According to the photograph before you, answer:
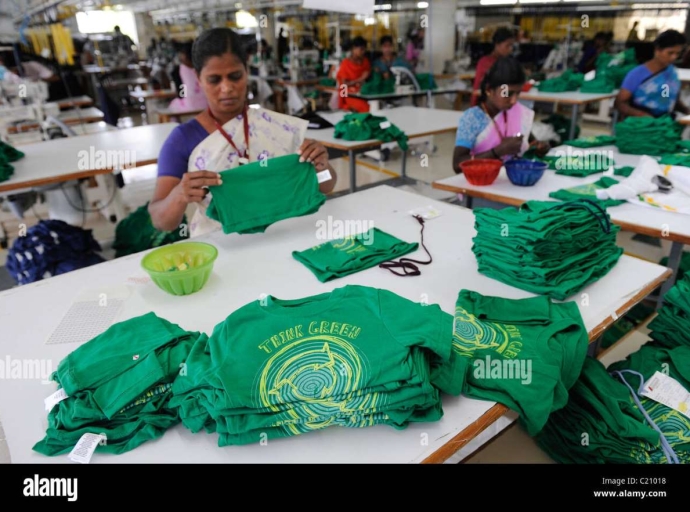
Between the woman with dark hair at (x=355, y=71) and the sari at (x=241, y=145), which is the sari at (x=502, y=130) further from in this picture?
the woman with dark hair at (x=355, y=71)

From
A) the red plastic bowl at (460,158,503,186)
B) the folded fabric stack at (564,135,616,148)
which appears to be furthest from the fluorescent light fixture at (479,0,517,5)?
Answer: the red plastic bowl at (460,158,503,186)

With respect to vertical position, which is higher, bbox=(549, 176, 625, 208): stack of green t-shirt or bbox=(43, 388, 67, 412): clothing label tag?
bbox=(43, 388, 67, 412): clothing label tag

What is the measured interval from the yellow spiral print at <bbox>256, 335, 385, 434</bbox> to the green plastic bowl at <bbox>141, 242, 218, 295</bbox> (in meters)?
0.62

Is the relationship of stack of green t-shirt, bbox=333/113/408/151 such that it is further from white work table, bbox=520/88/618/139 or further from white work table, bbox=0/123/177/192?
white work table, bbox=520/88/618/139

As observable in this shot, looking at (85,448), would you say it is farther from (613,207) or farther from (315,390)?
(613,207)

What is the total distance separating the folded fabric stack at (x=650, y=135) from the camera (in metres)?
3.01

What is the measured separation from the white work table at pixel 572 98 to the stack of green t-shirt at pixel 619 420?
504 centimetres

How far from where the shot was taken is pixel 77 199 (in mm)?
4379

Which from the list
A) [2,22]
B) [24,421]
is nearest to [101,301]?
[24,421]

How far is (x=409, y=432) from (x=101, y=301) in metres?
1.05

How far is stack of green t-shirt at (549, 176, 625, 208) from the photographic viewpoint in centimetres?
225

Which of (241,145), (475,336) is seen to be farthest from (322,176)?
(475,336)
